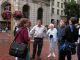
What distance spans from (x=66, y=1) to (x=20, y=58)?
A: 8325cm

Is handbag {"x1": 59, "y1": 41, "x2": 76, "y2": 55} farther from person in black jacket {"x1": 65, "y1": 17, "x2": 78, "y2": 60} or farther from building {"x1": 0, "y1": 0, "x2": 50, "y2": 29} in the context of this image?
building {"x1": 0, "y1": 0, "x2": 50, "y2": 29}

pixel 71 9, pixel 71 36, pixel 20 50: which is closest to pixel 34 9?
pixel 71 9

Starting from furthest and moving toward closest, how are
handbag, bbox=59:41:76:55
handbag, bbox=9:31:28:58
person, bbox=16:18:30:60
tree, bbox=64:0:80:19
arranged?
1. tree, bbox=64:0:80:19
2. handbag, bbox=59:41:76:55
3. person, bbox=16:18:30:60
4. handbag, bbox=9:31:28:58

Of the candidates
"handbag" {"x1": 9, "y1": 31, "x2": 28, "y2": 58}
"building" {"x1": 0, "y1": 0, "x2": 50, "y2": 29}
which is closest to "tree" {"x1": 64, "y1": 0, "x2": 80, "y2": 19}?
"building" {"x1": 0, "y1": 0, "x2": 50, "y2": 29}

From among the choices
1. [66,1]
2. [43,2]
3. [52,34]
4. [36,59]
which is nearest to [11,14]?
[52,34]

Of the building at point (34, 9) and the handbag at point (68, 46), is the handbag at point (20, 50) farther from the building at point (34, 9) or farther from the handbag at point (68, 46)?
the building at point (34, 9)

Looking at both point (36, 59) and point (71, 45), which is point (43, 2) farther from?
point (71, 45)

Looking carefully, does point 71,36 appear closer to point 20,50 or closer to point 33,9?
point 20,50

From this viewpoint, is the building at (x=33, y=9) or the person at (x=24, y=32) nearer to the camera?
the person at (x=24, y=32)

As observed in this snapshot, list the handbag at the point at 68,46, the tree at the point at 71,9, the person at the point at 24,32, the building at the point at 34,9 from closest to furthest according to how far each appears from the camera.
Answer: the person at the point at 24,32 < the handbag at the point at 68,46 < the building at the point at 34,9 < the tree at the point at 71,9

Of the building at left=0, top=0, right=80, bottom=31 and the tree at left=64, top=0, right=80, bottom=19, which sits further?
the tree at left=64, top=0, right=80, bottom=19

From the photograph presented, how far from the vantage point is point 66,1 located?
93750 mm

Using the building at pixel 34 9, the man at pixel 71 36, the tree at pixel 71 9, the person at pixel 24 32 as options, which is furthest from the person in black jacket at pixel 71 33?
the tree at pixel 71 9

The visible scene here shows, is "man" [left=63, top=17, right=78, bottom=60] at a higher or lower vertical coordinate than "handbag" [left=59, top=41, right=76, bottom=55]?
higher
